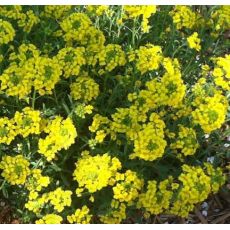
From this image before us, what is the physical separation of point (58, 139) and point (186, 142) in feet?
2.46

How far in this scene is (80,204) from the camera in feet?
11.3

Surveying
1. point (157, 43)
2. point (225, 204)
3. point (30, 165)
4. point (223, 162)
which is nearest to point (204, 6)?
point (157, 43)

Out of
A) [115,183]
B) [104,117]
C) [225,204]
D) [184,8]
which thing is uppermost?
[184,8]

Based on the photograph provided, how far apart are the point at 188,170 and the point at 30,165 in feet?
3.22

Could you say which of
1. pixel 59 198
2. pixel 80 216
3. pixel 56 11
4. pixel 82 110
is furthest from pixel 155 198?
pixel 56 11

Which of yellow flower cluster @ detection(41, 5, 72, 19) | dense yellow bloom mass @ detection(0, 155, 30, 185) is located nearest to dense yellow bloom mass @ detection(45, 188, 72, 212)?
dense yellow bloom mass @ detection(0, 155, 30, 185)

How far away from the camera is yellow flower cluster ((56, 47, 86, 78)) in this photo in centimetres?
336

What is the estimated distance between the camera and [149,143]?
311 centimetres

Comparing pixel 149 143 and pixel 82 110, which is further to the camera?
pixel 82 110

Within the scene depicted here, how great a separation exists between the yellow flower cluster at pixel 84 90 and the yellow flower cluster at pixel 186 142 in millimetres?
560

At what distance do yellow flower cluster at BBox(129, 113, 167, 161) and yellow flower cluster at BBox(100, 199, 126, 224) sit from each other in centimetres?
32

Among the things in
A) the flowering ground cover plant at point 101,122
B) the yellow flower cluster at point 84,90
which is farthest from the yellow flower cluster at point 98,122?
the yellow flower cluster at point 84,90

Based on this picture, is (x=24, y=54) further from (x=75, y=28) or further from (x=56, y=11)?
(x=56, y=11)
